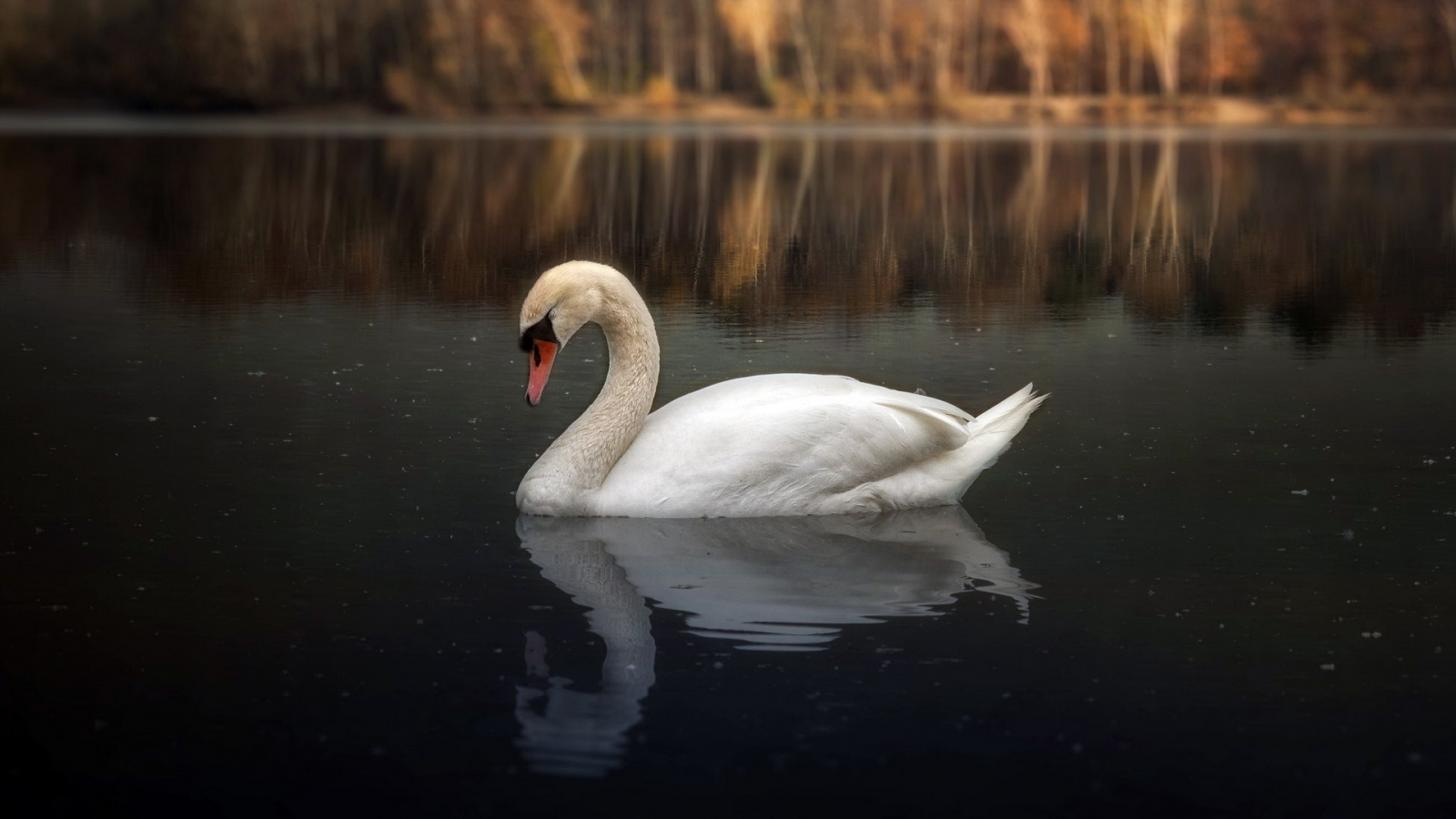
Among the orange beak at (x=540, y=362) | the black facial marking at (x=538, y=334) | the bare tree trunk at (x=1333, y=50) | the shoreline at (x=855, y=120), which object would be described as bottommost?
the shoreline at (x=855, y=120)

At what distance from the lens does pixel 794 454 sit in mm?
7555

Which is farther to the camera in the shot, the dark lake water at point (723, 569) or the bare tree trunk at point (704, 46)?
the bare tree trunk at point (704, 46)

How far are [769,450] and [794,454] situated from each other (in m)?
0.11

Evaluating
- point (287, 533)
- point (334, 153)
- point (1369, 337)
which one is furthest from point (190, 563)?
point (334, 153)

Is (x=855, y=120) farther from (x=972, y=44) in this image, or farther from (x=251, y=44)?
(x=251, y=44)

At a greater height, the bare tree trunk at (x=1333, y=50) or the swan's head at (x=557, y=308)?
the swan's head at (x=557, y=308)

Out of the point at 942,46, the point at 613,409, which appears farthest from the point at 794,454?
the point at 942,46

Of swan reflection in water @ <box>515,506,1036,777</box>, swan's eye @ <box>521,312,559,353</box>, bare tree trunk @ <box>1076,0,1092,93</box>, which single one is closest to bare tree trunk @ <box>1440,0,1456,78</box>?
bare tree trunk @ <box>1076,0,1092,93</box>

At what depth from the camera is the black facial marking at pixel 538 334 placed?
762 centimetres

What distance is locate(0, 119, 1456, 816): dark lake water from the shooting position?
481 centimetres

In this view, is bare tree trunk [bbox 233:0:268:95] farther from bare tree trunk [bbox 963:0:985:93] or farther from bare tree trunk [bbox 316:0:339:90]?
bare tree trunk [bbox 963:0:985:93]

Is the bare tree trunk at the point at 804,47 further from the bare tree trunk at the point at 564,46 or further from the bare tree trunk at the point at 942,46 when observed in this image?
the bare tree trunk at the point at 564,46

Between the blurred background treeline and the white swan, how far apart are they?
65.6 metres

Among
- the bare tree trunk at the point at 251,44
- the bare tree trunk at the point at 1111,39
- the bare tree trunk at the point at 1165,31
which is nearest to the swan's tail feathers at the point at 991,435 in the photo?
the bare tree trunk at the point at 251,44
